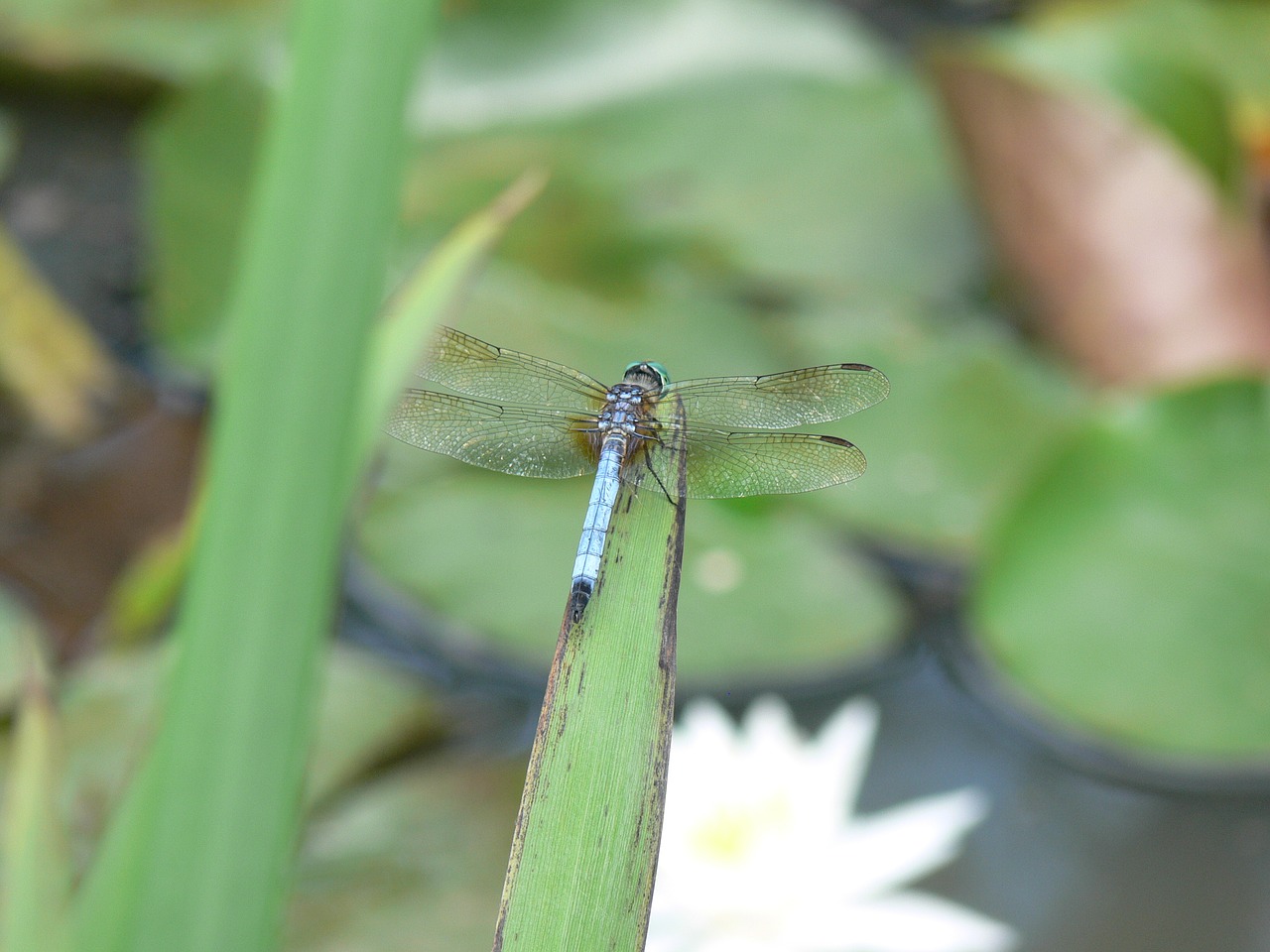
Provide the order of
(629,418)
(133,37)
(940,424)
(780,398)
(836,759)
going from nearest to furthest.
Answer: (629,418) → (780,398) → (836,759) → (940,424) → (133,37)

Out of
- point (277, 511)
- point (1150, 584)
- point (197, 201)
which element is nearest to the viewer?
point (277, 511)

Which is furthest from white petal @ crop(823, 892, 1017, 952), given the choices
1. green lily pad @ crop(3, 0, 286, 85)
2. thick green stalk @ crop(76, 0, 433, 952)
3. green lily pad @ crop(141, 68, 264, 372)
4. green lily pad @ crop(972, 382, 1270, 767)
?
green lily pad @ crop(3, 0, 286, 85)

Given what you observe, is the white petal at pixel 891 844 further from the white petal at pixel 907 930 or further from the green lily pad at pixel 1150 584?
the green lily pad at pixel 1150 584

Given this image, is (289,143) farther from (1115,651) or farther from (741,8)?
(741,8)

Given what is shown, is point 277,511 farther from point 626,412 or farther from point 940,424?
point 940,424

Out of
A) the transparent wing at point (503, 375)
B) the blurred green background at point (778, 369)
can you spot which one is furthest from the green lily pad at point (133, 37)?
the transparent wing at point (503, 375)

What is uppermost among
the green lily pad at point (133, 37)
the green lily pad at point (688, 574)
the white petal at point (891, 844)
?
the green lily pad at point (133, 37)

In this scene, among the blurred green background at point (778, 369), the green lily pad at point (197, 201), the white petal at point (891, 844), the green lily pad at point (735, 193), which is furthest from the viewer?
the green lily pad at point (735, 193)

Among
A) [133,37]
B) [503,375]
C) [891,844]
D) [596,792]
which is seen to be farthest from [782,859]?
[133,37]
